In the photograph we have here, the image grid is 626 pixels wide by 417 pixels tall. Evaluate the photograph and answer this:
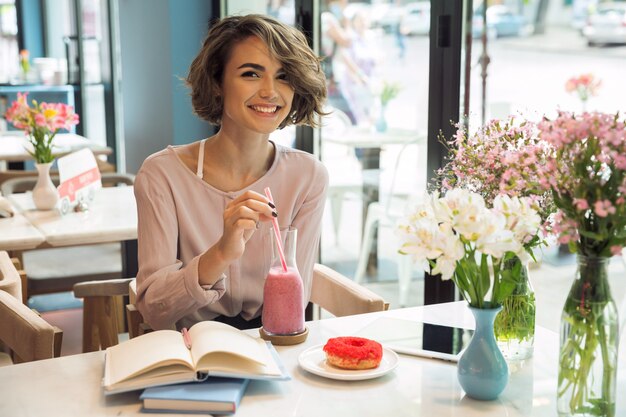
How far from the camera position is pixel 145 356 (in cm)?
151

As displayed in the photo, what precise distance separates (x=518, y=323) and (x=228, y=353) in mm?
575

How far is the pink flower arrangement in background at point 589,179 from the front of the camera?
1257mm

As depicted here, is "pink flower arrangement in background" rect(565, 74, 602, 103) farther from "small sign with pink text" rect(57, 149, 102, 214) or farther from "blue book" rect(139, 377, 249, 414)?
"small sign with pink text" rect(57, 149, 102, 214)

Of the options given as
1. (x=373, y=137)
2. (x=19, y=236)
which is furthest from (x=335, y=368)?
(x=373, y=137)

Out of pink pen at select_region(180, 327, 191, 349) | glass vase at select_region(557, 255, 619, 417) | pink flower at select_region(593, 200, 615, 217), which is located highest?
pink flower at select_region(593, 200, 615, 217)

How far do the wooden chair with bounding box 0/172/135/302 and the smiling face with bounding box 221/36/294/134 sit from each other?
1.27m

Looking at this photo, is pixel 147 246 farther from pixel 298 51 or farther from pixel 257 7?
pixel 257 7

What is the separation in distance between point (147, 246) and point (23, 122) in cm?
183

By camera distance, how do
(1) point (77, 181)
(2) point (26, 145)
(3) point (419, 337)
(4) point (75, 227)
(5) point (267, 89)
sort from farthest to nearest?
(2) point (26, 145)
(1) point (77, 181)
(4) point (75, 227)
(5) point (267, 89)
(3) point (419, 337)

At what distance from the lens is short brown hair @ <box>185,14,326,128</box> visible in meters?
2.08

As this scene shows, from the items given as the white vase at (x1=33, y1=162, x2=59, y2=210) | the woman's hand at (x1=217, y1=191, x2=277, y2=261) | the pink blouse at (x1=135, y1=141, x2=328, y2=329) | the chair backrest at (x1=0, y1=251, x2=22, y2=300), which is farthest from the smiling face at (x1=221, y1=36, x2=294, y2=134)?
the white vase at (x1=33, y1=162, x2=59, y2=210)

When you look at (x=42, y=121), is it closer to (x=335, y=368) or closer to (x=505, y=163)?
(x=335, y=368)

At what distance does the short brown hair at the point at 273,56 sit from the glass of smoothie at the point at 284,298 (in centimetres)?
51

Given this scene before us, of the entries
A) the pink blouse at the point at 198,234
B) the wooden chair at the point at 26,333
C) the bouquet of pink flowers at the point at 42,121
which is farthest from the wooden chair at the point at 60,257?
the pink blouse at the point at 198,234
